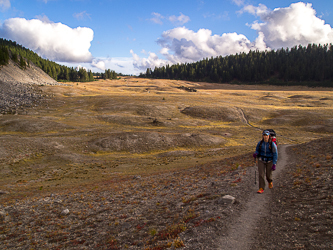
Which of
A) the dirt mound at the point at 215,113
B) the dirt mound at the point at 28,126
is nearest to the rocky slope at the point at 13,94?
the dirt mound at the point at 28,126

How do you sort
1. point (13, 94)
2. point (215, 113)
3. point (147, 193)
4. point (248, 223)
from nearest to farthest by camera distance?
point (248, 223) < point (147, 193) < point (215, 113) < point (13, 94)

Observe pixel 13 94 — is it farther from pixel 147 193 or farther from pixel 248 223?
pixel 248 223

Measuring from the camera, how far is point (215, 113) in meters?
81.9

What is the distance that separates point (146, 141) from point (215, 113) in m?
43.9

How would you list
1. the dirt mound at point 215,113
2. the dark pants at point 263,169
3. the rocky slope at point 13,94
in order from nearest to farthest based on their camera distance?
the dark pants at point 263,169, the dirt mound at point 215,113, the rocky slope at point 13,94

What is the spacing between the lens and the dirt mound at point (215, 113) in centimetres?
7819

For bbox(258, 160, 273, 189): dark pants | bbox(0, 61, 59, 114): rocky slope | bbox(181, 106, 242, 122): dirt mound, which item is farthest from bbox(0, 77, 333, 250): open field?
bbox(0, 61, 59, 114): rocky slope

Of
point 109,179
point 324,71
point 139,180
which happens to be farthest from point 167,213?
point 324,71

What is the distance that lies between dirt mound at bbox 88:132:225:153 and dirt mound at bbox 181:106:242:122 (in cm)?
2845

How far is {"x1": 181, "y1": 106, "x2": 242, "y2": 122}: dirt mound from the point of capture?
78.2 meters

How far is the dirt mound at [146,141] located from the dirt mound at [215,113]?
28.4 meters

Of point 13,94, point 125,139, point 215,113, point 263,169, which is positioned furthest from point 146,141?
point 13,94

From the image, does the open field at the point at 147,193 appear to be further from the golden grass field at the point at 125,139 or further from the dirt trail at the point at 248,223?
the golden grass field at the point at 125,139

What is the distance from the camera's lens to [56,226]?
14844mm
